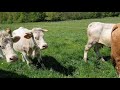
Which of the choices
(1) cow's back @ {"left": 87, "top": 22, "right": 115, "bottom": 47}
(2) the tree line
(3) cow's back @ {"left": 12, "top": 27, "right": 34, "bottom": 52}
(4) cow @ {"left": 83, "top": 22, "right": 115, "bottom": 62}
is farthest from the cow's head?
(1) cow's back @ {"left": 87, "top": 22, "right": 115, "bottom": 47}

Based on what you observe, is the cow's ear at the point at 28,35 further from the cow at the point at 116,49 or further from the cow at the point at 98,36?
the cow at the point at 116,49

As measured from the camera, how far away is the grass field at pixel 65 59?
5.62 metres

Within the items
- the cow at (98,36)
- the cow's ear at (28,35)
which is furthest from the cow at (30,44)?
the cow at (98,36)

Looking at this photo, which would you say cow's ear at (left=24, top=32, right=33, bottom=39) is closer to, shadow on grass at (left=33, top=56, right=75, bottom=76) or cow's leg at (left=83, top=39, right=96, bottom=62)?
shadow on grass at (left=33, top=56, right=75, bottom=76)

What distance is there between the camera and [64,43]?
5.81m

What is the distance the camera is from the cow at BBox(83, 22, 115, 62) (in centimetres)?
610

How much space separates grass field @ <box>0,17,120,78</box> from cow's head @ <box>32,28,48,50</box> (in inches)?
3.3

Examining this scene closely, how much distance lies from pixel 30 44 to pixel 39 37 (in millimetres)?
263

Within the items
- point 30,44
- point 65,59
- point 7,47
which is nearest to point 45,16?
point 7,47

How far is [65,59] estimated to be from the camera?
5809 millimetres
